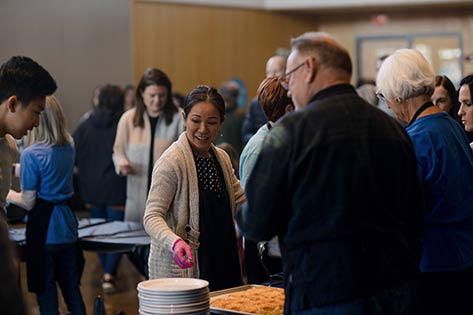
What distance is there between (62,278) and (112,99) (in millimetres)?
2611

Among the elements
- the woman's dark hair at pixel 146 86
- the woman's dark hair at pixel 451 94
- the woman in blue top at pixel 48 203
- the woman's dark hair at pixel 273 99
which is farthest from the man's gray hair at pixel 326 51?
the woman's dark hair at pixel 146 86

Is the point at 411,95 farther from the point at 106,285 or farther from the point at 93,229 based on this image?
the point at 106,285

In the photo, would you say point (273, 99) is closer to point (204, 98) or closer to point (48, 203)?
point (204, 98)

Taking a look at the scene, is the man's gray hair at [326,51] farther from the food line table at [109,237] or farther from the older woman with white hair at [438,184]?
the food line table at [109,237]

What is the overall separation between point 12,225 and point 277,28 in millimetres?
8518

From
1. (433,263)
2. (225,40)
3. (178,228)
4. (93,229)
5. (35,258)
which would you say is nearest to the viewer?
(433,263)

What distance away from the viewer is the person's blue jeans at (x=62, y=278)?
5180 millimetres

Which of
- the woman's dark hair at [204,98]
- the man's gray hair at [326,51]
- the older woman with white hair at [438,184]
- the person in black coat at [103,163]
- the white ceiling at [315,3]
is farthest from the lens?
the white ceiling at [315,3]

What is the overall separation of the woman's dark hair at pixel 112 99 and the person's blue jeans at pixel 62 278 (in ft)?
8.45

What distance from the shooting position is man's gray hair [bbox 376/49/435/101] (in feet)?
11.4

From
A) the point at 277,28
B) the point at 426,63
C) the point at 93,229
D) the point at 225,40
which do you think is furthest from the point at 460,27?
the point at 426,63

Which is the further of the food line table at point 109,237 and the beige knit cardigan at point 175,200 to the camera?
the food line table at point 109,237

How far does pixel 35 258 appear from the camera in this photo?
513cm

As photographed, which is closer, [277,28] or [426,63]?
[426,63]
